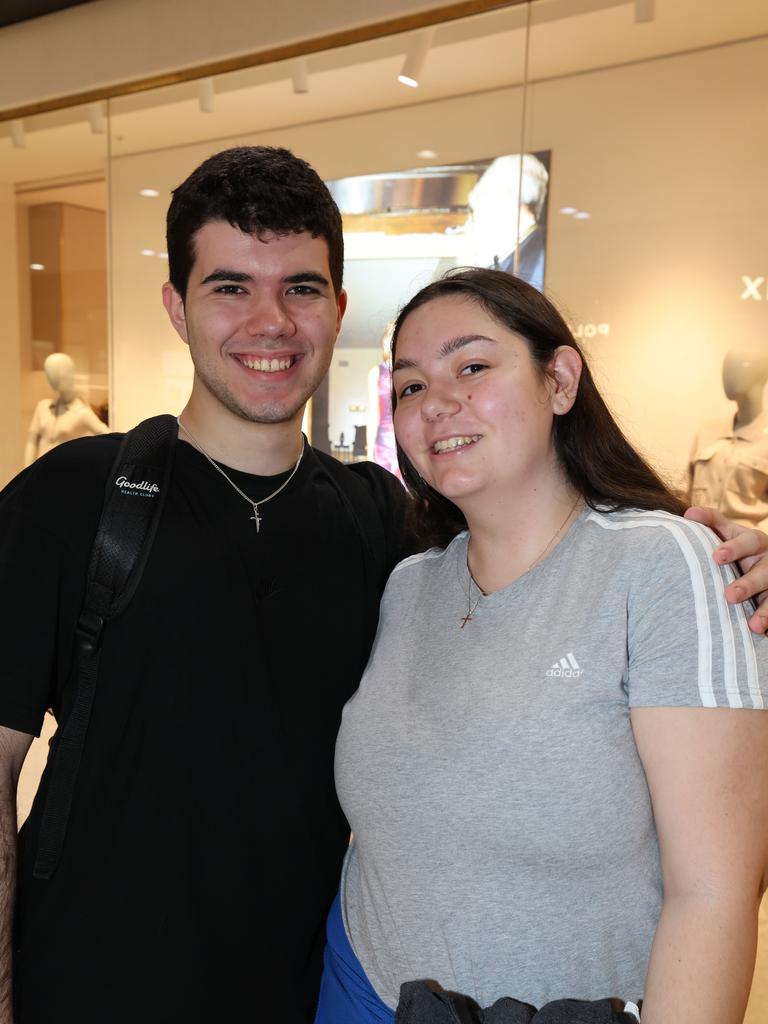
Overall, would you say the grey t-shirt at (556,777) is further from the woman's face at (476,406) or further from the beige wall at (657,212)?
the beige wall at (657,212)

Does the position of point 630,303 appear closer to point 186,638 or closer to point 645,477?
point 645,477

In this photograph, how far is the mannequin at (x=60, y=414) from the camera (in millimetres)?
6730

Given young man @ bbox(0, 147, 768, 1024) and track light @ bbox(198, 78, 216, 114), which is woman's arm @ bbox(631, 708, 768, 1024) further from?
track light @ bbox(198, 78, 216, 114)

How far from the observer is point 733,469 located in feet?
13.3

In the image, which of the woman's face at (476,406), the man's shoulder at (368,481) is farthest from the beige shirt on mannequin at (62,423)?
the woman's face at (476,406)

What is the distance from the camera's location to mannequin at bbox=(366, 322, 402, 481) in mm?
5211

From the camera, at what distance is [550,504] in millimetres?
1586

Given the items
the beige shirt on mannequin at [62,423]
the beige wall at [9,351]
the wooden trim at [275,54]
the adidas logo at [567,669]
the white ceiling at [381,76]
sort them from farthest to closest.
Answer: the beige wall at [9,351] < the beige shirt on mannequin at [62,423] < the wooden trim at [275,54] < the white ceiling at [381,76] < the adidas logo at [567,669]

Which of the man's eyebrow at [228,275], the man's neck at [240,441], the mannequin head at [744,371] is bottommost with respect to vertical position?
the man's neck at [240,441]

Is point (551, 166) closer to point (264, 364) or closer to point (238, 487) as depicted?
point (264, 364)

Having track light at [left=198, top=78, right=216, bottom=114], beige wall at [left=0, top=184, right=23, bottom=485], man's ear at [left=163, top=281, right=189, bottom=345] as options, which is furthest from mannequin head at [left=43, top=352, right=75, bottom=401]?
man's ear at [left=163, top=281, right=189, bottom=345]

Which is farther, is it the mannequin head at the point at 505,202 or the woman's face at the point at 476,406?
the mannequin head at the point at 505,202

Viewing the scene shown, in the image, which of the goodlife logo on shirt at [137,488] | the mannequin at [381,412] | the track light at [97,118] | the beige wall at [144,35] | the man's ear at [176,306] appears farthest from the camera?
the track light at [97,118]

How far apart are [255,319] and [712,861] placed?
1306 millimetres
